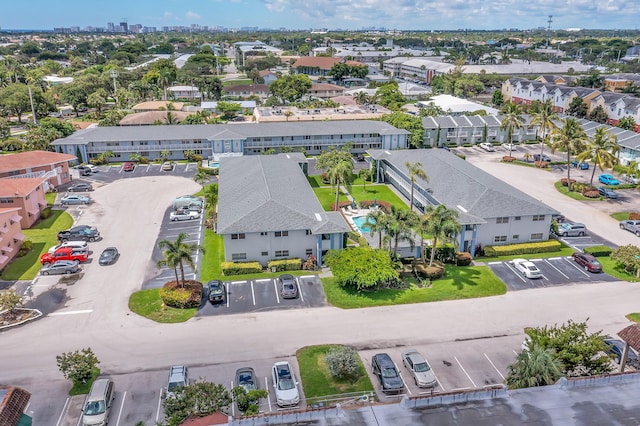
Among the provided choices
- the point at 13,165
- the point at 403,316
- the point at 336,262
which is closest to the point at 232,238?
the point at 336,262

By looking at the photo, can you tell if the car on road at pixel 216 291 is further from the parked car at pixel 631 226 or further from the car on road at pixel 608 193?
the car on road at pixel 608 193

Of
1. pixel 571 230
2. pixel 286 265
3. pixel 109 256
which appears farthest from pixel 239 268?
pixel 571 230

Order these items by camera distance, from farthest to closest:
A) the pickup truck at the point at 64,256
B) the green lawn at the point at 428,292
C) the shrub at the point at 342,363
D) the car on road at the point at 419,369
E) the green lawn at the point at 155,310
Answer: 1. the pickup truck at the point at 64,256
2. the green lawn at the point at 428,292
3. the green lawn at the point at 155,310
4. the shrub at the point at 342,363
5. the car on road at the point at 419,369

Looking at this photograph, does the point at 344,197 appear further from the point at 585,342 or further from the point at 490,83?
the point at 490,83

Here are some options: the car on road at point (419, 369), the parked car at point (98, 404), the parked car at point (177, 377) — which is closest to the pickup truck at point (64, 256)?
the parked car at point (98, 404)

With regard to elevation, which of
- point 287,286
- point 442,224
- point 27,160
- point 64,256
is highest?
point 27,160

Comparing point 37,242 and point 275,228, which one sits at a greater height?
point 275,228

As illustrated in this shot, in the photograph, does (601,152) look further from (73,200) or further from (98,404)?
(73,200)
